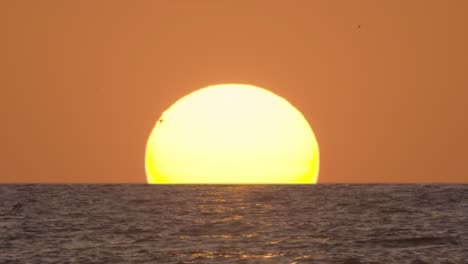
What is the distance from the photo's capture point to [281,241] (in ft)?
189

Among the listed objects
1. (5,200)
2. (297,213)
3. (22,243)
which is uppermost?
(5,200)

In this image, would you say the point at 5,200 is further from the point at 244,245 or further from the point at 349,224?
the point at 244,245

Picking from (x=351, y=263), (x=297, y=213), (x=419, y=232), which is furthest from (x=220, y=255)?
(x=297, y=213)

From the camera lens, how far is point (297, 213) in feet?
266

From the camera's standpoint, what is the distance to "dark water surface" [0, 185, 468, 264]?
50.9 m

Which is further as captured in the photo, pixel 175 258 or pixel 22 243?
pixel 22 243

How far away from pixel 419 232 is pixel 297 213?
1870cm

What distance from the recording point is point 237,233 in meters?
62.3

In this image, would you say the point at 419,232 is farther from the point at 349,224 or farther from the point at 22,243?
the point at 22,243

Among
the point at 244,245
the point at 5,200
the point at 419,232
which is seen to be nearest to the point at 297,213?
the point at 419,232

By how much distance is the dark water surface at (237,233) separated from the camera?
167 feet

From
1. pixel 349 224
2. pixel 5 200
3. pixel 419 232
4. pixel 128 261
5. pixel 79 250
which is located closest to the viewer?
pixel 128 261

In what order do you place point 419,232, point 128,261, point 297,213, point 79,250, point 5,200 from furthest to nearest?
point 5,200 → point 297,213 → point 419,232 → point 79,250 → point 128,261

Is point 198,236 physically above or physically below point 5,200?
below
